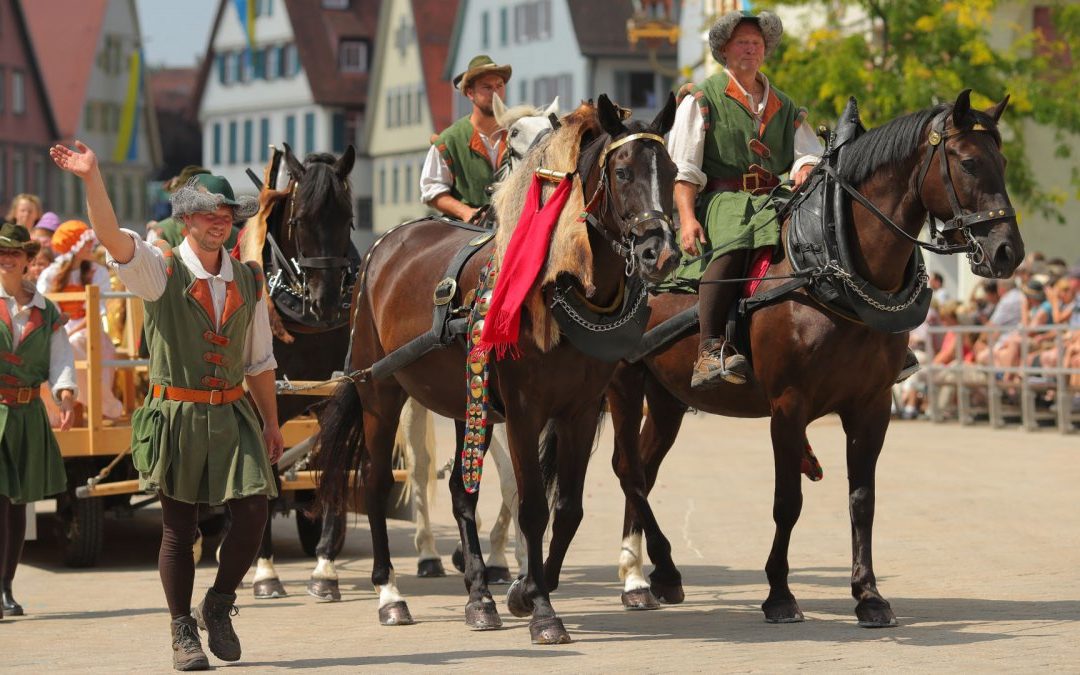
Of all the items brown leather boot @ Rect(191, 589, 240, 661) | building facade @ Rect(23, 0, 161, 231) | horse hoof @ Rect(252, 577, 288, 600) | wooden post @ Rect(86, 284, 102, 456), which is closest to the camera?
brown leather boot @ Rect(191, 589, 240, 661)

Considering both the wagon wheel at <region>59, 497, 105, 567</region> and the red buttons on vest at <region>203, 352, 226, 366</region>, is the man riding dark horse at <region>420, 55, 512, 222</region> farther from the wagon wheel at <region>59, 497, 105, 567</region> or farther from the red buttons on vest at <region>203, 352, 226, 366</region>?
the red buttons on vest at <region>203, 352, 226, 366</region>

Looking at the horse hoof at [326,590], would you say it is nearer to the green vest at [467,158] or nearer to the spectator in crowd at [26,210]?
the green vest at [467,158]

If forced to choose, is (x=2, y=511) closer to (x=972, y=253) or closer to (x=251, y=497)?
(x=251, y=497)

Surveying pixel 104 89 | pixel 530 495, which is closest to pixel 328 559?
pixel 530 495

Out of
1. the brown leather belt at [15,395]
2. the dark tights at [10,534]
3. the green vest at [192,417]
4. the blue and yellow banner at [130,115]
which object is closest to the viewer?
the green vest at [192,417]

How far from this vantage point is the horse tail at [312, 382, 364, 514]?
11.1 metres

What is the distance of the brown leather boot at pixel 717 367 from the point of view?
9.80 metres

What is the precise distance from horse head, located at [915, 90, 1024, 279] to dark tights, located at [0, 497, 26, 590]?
483 cm

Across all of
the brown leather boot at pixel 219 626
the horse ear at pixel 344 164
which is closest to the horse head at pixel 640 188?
the brown leather boot at pixel 219 626

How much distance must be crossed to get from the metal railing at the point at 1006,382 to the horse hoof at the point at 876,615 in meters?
12.6

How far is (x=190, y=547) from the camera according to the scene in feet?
27.4

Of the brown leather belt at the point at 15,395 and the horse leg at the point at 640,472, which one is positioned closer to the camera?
the horse leg at the point at 640,472

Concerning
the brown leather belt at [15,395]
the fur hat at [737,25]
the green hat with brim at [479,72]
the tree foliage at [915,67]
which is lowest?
the brown leather belt at [15,395]

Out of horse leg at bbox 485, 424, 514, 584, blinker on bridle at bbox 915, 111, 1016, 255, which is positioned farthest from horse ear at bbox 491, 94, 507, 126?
blinker on bridle at bbox 915, 111, 1016, 255
